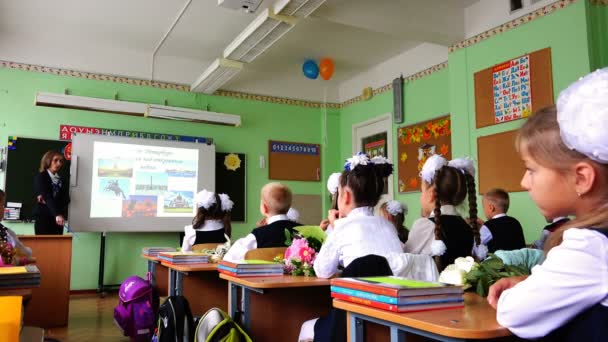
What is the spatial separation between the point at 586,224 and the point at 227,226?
362 centimetres

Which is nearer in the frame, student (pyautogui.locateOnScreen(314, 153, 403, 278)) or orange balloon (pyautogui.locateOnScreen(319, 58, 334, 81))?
student (pyautogui.locateOnScreen(314, 153, 403, 278))

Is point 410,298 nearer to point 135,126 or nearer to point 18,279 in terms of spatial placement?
point 18,279

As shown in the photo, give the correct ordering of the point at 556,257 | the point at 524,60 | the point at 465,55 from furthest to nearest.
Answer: the point at 465,55 < the point at 524,60 < the point at 556,257

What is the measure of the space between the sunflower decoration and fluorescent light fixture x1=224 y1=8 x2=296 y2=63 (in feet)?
5.14

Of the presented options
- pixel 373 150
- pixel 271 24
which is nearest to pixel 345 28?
pixel 271 24

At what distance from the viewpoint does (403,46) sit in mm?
6004

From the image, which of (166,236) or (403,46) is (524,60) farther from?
(166,236)

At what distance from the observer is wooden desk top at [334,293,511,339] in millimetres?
926

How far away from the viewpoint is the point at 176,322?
101 inches

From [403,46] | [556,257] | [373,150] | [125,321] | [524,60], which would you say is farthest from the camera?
[373,150]

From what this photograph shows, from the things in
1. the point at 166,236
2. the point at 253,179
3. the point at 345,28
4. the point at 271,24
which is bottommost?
the point at 166,236

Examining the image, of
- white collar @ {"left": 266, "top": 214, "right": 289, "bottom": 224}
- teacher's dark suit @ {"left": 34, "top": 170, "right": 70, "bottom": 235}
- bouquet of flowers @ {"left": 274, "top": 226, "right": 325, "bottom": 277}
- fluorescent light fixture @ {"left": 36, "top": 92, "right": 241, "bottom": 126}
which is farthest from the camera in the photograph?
fluorescent light fixture @ {"left": 36, "top": 92, "right": 241, "bottom": 126}

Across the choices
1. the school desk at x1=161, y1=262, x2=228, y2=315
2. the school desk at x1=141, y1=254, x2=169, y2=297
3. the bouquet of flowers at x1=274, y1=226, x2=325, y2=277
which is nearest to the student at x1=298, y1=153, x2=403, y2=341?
the bouquet of flowers at x1=274, y1=226, x2=325, y2=277

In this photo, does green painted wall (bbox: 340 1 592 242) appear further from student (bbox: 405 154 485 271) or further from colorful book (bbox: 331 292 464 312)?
colorful book (bbox: 331 292 464 312)
